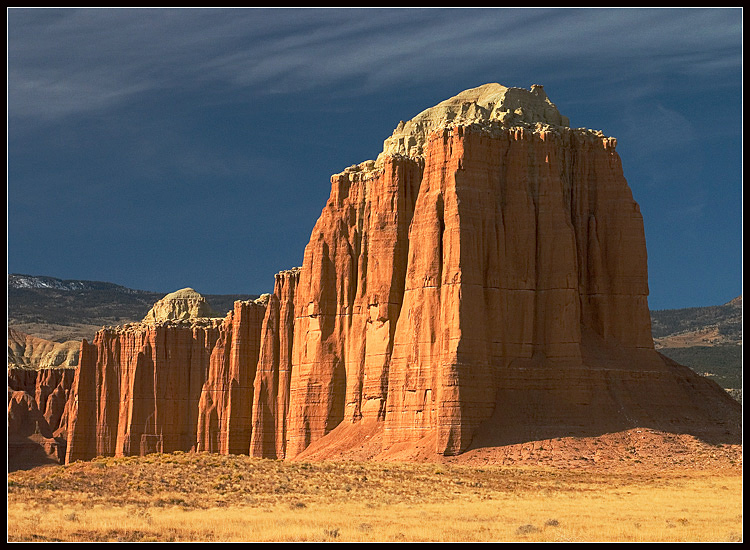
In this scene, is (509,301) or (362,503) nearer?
(362,503)

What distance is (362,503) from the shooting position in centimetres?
5347

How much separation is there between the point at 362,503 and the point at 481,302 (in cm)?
2590

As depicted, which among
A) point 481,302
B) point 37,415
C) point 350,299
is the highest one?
point 350,299

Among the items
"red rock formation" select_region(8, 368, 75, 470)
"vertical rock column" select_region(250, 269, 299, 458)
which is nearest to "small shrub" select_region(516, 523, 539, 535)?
"vertical rock column" select_region(250, 269, 299, 458)

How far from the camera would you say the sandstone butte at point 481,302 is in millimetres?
75875

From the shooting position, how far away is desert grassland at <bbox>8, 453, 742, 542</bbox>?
44281 millimetres

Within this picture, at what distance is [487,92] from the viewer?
91.4m

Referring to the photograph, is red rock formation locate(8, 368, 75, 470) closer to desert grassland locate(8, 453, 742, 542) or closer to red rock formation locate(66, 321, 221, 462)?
red rock formation locate(66, 321, 221, 462)

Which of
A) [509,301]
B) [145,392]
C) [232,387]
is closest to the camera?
[509,301]

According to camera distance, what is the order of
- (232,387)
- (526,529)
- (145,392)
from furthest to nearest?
(145,392), (232,387), (526,529)

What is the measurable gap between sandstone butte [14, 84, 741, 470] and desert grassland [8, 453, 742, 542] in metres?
7.82

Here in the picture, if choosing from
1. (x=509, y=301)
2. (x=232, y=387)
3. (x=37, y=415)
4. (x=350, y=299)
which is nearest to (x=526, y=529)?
(x=509, y=301)

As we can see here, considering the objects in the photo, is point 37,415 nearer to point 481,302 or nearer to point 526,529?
point 481,302

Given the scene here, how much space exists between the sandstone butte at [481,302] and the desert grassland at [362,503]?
308 inches
